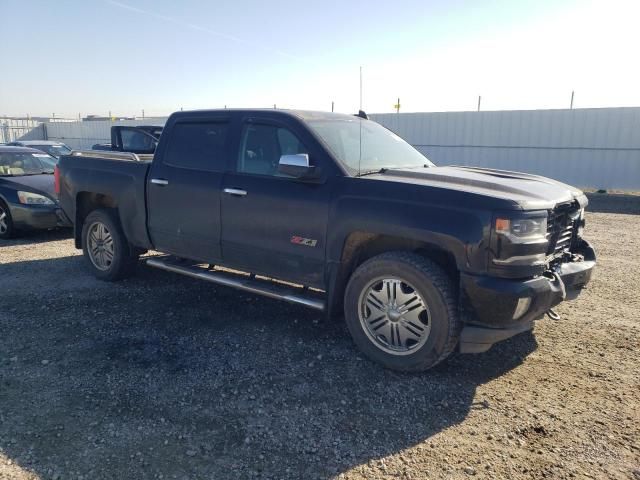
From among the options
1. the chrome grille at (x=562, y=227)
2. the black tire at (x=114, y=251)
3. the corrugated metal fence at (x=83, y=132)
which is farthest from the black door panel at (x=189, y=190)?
the corrugated metal fence at (x=83, y=132)

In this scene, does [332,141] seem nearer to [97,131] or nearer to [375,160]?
[375,160]

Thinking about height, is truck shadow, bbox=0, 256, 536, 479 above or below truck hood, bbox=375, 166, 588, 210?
below

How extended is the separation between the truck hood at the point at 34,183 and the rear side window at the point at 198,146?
14.1 ft

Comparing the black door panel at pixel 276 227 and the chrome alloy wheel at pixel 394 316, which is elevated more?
the black door panel at pixel 276 227

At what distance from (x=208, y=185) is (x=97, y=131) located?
25782mm

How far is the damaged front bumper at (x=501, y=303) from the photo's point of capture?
3.30 m

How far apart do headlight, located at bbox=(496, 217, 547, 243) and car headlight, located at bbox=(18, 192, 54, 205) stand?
756 cm

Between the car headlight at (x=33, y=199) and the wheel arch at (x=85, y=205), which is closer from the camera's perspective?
the wheel arch at (x=85, y=205)

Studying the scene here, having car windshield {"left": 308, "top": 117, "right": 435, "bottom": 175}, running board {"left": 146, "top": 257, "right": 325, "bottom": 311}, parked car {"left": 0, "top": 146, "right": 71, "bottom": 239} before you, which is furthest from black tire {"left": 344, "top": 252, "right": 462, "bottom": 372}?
parked car {"left": 0, "top": 146, "right": 71, "bottom": 239}

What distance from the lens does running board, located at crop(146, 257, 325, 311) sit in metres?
4.16

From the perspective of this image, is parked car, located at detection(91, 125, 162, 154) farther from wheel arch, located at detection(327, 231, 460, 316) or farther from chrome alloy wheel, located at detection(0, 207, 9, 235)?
wheel arch, located at detection(327, 231, 460, 316)

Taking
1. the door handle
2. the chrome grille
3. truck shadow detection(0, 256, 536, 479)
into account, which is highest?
the door handle

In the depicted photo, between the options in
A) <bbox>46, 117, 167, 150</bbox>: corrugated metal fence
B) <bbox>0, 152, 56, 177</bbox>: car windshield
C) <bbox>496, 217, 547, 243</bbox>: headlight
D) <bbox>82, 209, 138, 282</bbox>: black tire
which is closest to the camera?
<bbox>496, 217, 547, 243</bbox>: headlight

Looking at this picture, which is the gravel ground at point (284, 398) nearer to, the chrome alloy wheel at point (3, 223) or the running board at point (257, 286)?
the running board at point (257, 286)
